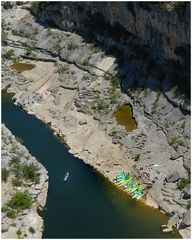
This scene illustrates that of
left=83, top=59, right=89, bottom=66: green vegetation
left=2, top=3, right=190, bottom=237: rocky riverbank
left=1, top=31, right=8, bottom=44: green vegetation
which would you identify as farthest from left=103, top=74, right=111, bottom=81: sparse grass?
left=1, top=31, right=8, bottom=44: green vegetation

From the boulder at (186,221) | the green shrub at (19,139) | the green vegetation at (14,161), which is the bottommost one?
the green shrub at (19,139)

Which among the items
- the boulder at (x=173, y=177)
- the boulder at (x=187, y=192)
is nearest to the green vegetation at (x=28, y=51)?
the boulder at (x=173, y=177)

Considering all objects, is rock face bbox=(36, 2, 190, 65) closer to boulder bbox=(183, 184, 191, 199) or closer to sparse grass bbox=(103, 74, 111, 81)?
sparse grass bbox=(103, 74, 111, 81)

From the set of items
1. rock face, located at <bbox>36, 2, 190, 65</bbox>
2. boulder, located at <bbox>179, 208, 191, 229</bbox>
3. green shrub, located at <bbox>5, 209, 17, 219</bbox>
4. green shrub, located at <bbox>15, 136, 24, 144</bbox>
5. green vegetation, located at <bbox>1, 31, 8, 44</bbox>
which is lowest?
green vegetation, located at <bbox>1, 31, 8, 44</bbox>

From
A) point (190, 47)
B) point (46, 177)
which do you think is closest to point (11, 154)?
point (46, 177)

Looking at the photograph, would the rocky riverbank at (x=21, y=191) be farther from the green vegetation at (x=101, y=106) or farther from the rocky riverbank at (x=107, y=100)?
the green vegetation at (x=101, y=106)
